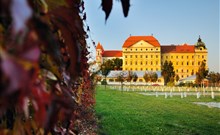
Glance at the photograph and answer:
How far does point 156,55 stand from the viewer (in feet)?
320

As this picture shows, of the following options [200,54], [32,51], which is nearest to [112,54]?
[200,54]

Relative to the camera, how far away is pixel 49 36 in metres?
0.36

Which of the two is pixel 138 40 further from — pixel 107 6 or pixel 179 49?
pixel 107 6

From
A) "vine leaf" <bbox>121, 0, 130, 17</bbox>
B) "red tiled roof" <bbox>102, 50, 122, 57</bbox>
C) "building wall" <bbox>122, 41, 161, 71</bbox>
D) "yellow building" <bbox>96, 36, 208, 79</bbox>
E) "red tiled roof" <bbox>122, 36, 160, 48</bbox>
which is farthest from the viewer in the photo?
"red tiled roof" <bbox>102, 50, 122, 57</bbox>

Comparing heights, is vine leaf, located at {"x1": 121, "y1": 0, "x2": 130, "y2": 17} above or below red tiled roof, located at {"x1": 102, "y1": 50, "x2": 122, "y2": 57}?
below

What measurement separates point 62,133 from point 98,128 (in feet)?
30.0

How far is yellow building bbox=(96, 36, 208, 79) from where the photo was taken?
9544 cm

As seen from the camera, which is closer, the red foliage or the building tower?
the red foliage

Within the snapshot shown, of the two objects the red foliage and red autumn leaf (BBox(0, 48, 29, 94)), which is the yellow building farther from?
red autumn leaf (BBox(0, 48, 29, 94))

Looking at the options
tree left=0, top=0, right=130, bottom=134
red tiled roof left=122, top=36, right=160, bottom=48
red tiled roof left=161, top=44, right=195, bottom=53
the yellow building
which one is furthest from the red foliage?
red tiled roof left=161, top=44, right=195, bottom=53

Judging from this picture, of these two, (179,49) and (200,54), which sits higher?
(179,49)

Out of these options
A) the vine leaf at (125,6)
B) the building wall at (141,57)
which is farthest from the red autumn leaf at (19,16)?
the building wall at (141,57)

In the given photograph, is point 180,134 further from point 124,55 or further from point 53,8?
point 124,55

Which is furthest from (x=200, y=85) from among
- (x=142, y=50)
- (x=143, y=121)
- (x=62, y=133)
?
(x=62, y=133)
